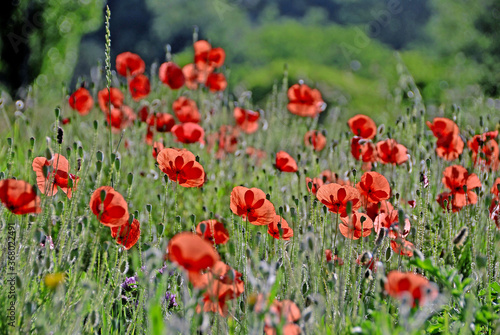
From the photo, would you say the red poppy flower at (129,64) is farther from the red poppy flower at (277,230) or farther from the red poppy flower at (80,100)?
the red poppy flower at (277,230)

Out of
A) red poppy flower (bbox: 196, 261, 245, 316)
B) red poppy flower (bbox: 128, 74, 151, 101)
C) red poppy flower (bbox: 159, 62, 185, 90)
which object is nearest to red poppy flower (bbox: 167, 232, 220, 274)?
red poppy flower (bbox: 196, 261, 245, 316)

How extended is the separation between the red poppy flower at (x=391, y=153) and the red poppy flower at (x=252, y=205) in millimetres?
814

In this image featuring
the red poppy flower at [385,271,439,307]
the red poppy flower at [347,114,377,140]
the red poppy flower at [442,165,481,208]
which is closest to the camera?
the red poppy flower at [385,271,439,307]

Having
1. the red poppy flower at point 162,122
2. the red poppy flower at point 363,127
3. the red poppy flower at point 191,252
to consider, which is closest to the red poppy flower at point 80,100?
the red poppy flower at point 162,122

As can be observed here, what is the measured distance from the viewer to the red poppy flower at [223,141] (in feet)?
11.7

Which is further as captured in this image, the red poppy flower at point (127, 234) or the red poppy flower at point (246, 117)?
the red poppy flower at point (246, 117)

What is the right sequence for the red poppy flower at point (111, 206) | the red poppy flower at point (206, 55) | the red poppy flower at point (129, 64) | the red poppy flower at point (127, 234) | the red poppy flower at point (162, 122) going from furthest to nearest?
the red poppy flower at point (206, 55) < the red poppy flower at point (129, 64) < the red poppy flower at point (162, 122) < the red poppy flower at point (127, 234) < the red poppy flower at point (111, 206)

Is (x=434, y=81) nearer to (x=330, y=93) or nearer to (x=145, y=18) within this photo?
(x=330, y=93)

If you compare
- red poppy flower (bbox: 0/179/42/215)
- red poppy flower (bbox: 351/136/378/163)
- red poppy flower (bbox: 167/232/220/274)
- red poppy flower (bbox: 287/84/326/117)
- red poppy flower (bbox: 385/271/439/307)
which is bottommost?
red poppy flower (bbox: 287/84/326/117)

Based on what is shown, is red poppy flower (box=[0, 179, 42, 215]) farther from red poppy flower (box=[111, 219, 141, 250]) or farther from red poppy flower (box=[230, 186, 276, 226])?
red poppy flower (box=[230, 186, 276, 226])

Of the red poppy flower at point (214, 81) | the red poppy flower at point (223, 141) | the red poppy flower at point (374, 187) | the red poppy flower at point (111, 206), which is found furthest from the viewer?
the red poppy flower at point (214, 81)

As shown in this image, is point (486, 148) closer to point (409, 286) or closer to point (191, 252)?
point (409, 286)

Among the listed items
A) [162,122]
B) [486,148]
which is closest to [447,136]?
[486,148]

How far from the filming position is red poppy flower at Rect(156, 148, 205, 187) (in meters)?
1.93
